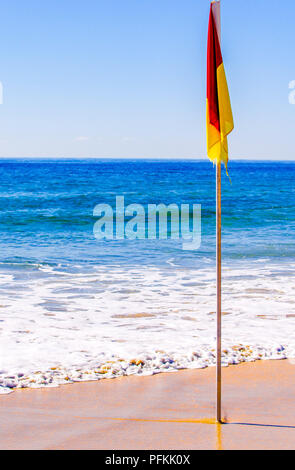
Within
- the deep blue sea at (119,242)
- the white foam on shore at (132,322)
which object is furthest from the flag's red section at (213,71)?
the deep blue sea at (119,242)

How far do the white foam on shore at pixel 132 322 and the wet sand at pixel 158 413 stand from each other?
30cm

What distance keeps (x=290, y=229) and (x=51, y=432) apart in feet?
53.2

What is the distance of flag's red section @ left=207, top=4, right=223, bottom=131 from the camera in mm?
3688

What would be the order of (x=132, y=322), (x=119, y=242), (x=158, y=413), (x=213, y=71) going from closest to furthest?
(x=213, y=71)
(x=158, y=413)
(x=132, y=322)
(x=119, y=242)

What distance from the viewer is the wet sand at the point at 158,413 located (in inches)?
147

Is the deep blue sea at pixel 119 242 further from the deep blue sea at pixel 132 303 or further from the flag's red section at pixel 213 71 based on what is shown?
the flag's red section at pixel 213 71

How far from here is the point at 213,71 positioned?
145 inches

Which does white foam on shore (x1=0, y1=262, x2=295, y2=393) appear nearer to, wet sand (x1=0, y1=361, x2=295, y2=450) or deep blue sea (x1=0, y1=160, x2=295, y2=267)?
wet sand (x1=0, y1=361, x2=295, y2=450)

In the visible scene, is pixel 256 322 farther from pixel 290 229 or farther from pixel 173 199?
pixel 173 199

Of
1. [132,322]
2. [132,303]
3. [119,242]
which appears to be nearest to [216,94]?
[132,322]

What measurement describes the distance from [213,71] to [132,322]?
419 cm

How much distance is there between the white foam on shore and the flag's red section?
267 cm

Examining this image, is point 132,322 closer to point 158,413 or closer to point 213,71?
point 158,413
